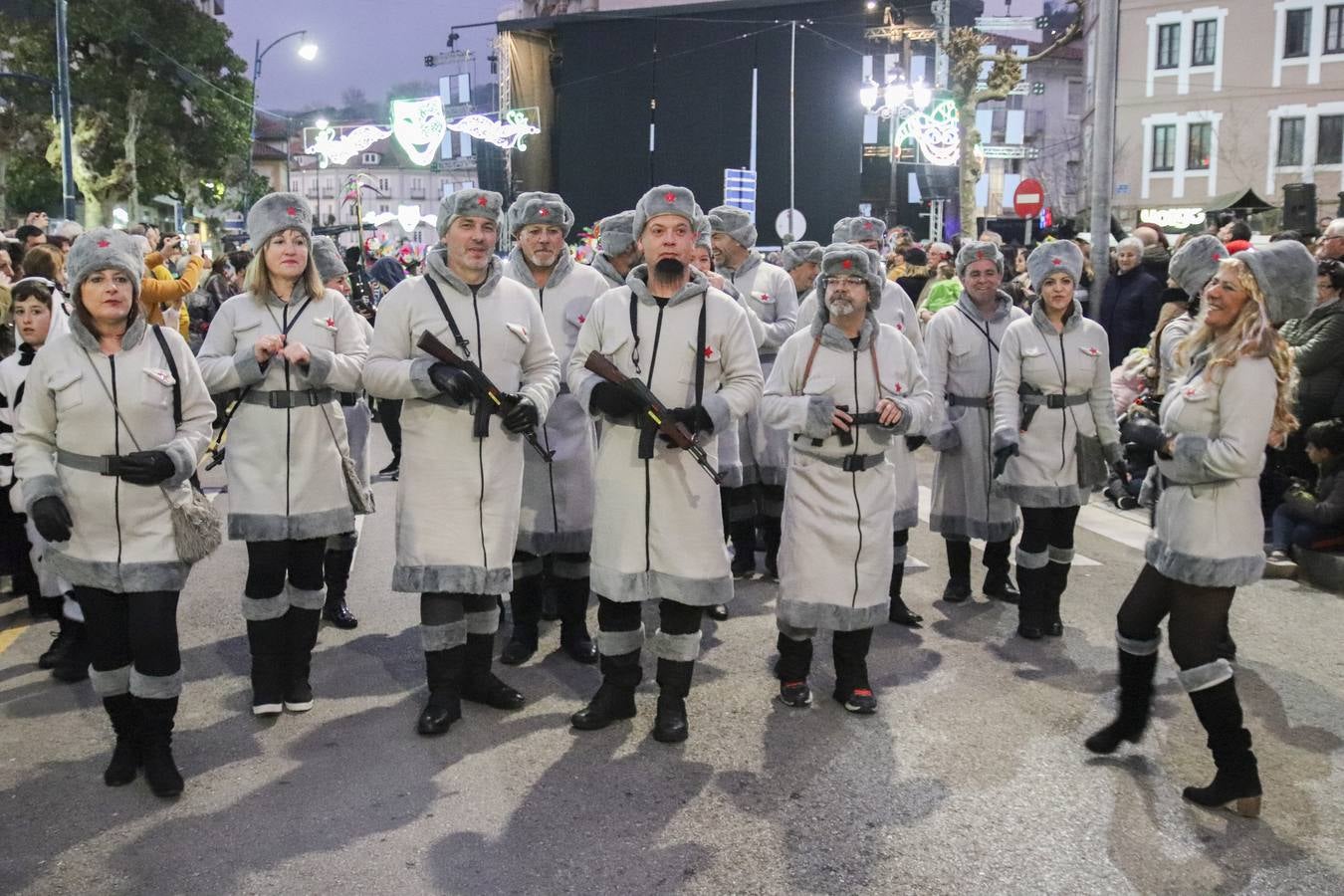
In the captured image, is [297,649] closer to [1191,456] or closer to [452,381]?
[452,381]

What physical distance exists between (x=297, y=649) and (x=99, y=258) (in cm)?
197

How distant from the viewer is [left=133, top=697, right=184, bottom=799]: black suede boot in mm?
4676

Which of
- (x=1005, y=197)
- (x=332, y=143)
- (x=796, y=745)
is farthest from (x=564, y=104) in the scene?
(x=796, y=745)

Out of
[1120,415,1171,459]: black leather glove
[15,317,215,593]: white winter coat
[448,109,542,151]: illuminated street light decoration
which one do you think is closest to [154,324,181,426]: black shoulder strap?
[15,317,215,593]: white winter coat

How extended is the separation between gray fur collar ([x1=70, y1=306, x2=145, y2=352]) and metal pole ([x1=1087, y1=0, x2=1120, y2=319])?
10.2 meters

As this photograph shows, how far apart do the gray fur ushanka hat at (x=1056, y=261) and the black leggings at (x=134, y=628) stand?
4.59 metres

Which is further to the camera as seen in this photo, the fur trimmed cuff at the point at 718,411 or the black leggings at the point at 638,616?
the black leggings at the point at 638,616

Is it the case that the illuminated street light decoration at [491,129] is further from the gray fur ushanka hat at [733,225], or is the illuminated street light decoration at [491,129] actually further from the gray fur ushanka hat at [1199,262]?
the gray fur ushanka hat at [1199,262]

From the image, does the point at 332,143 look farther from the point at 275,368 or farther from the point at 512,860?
the point at 512,860

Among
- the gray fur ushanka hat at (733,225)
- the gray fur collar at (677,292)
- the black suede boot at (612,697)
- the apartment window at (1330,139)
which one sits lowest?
the black suede boot at (612,697)

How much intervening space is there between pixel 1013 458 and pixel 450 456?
3.11 meters

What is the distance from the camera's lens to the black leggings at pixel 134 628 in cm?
470

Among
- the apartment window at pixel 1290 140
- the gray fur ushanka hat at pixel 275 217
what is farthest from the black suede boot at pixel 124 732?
the apartment window at pixel 1290 140

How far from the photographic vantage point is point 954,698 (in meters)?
5.75
